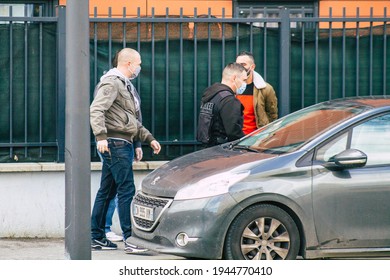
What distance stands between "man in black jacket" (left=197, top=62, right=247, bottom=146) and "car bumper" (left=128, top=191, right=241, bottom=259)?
172cm

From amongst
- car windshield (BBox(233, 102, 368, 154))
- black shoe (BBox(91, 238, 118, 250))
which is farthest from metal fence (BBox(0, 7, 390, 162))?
car windshield (BBox(233, 102, 368, 154))

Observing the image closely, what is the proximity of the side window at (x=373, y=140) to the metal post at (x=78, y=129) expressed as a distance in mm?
2492

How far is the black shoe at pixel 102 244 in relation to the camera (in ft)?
32.6

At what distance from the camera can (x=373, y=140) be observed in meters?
8.58

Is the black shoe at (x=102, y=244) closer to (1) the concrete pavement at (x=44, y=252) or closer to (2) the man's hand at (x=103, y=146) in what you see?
(1) the concrete pavement at (x=44, y=252)

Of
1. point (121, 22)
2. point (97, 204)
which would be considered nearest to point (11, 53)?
point (121, 22)

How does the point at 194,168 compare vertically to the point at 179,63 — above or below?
below

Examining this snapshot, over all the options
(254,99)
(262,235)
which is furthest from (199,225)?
(254,99)

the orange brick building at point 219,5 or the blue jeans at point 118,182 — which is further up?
the orange brick building at point 219,5

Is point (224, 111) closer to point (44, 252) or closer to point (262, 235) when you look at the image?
point (262, 235)

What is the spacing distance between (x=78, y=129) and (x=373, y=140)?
2.72 m

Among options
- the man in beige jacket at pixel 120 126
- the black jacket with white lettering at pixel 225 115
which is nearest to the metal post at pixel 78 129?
the man in beige jacket at pixel 120 126

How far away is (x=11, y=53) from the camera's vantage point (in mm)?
10867

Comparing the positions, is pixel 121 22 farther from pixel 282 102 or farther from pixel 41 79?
pixel 282 102
